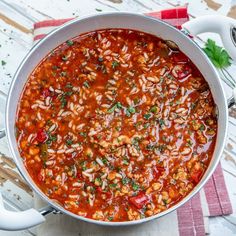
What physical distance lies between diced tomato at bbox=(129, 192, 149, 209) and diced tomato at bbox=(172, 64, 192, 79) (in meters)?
0.59

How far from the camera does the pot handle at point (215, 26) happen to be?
110 inches

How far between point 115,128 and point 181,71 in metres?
0.43

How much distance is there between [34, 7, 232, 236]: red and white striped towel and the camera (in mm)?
3057

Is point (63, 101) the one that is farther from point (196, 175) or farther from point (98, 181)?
point (196, 175)

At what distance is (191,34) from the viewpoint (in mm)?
2867

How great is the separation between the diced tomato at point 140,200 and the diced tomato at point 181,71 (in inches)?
23.3

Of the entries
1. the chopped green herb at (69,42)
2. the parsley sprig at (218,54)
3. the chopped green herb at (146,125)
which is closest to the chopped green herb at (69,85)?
the chopped green herb at (69,42)

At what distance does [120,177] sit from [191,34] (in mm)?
759

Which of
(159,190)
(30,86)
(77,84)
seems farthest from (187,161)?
(30,86)

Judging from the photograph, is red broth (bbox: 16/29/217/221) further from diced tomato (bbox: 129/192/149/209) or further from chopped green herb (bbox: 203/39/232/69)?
chopped green herb (bbox: 203/39/232/69)

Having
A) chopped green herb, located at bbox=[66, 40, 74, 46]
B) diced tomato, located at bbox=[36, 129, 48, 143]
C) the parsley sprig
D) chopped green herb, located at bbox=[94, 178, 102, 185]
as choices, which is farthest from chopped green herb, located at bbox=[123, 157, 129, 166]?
the parsley sprig

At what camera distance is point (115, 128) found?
9.21ft

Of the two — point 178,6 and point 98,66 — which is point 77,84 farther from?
point 178,6

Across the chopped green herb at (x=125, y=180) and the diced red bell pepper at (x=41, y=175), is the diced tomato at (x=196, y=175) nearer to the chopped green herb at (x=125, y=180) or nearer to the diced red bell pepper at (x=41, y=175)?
the chopped green herb at (x=125, y=180)
